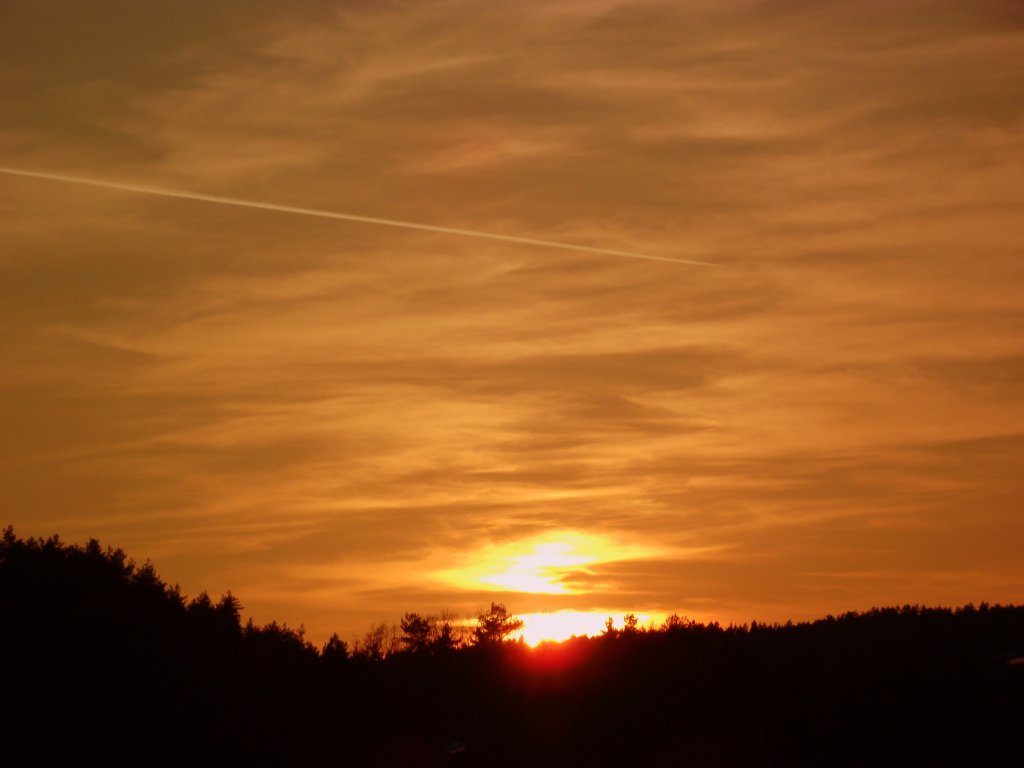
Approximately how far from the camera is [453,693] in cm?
8225

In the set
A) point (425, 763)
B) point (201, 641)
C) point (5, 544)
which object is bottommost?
point (425, 763)

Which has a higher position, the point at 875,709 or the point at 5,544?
the point at 5,544

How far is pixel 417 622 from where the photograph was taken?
427ft

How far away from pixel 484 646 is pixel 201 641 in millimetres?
38812

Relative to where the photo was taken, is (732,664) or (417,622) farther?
(417,622)

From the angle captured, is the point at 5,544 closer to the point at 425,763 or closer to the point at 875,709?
the point at 425,763

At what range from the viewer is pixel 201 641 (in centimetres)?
6319

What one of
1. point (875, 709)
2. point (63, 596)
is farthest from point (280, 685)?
point (875, 709)

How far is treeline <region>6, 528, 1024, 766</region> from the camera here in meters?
55.5

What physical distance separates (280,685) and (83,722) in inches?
677

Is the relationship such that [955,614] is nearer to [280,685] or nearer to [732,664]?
[732,664]

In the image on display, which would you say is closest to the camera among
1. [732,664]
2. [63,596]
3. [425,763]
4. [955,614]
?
[63,596]

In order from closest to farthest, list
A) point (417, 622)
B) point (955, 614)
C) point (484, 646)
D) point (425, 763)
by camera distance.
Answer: point (425, 763)
point (484, 646)
point (955, 614)
point (417, 622)

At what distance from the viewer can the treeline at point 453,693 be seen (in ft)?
182
